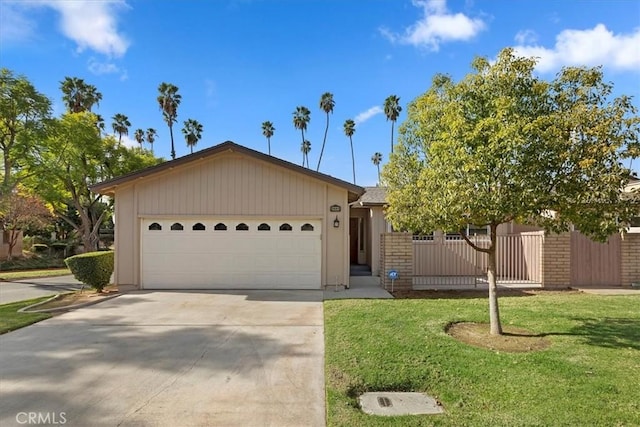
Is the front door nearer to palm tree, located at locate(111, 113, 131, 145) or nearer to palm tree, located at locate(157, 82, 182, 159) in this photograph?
palm tree, located at locate(111, 113, 131, 145)

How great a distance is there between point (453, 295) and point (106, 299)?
352 inches

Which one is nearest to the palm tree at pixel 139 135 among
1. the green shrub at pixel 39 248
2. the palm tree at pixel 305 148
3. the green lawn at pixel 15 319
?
the green shrub at pixel 39 248

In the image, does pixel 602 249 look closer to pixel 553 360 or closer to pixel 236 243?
pixel 553 360

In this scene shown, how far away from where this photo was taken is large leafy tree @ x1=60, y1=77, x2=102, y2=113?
28797 mm

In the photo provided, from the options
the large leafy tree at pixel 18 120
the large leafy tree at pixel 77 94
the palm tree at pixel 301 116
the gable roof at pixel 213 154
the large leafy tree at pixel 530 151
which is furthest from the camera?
the palm tree at pixel 301 116

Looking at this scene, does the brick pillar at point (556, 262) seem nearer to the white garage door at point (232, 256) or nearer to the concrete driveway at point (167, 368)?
the white garage door at point (232, 256)

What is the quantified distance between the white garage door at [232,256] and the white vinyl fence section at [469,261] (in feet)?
11.4

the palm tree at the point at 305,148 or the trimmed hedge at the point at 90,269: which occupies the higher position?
the palm tree at the point at 305,148

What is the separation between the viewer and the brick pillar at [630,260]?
37.2ft

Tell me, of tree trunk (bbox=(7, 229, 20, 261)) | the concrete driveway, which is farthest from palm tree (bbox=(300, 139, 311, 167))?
the concrete driveway

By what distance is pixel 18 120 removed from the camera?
17188mm

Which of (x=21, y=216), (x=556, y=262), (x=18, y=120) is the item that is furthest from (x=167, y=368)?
(x=21, y=216)

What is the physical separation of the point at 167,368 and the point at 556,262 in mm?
10579

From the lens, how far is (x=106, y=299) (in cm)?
999
